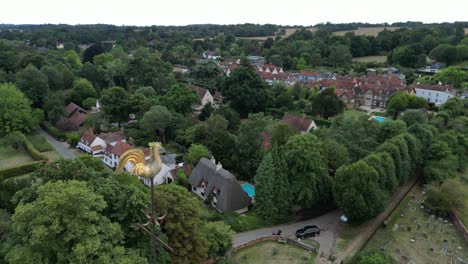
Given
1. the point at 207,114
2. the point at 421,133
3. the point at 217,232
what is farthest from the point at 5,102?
the point at 421,133

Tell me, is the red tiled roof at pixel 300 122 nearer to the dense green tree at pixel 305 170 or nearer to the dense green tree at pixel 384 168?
the dense green tree at pixel 384 168

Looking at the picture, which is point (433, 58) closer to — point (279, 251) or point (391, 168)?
point (391, 168)

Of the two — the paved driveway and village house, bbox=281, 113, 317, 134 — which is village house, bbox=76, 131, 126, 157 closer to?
village house, bbox=281, 113, 317, 134

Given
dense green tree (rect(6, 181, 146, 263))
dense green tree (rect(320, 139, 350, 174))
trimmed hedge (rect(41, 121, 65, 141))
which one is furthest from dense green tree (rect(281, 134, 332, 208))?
trimmed hedge (rect(41, 121, 65, 141))

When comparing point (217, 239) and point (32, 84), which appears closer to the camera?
point (217, 239)

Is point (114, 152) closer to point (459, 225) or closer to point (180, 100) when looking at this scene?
point (180, 100)

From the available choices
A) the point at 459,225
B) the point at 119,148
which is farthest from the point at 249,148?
the point at 459,225

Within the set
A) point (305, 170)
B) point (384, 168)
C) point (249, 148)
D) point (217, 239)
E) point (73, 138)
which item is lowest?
point (73, 138)
